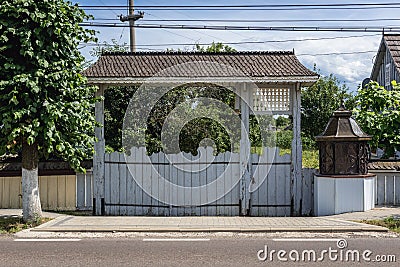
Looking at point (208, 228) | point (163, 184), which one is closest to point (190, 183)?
point (163, 184)

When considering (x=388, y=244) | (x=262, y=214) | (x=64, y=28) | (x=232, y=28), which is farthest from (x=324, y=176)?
(x=232, y=28)

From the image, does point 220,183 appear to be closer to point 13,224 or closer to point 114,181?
point 114,181

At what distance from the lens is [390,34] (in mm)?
26359

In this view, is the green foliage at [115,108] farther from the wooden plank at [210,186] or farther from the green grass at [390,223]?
the green grass at [390,223]

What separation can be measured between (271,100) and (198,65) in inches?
82.0

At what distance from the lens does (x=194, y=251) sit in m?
9.09

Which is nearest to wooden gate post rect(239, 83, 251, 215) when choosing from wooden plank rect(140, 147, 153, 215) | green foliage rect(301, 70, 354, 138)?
wooden plank rect(140, 147, 153, 215)

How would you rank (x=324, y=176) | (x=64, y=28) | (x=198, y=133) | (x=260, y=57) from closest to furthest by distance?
(x=64, y=28) → (x=324, y=176) → (x=260, y=57) → (x=198, y=133)

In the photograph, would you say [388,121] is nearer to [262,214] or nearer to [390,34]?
[262,214]

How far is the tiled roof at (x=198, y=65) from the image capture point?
13516 mm

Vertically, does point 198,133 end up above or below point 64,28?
below

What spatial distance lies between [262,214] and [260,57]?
4.15 m

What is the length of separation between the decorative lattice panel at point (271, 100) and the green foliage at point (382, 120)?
2893 mm

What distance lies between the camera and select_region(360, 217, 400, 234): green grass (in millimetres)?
11062
